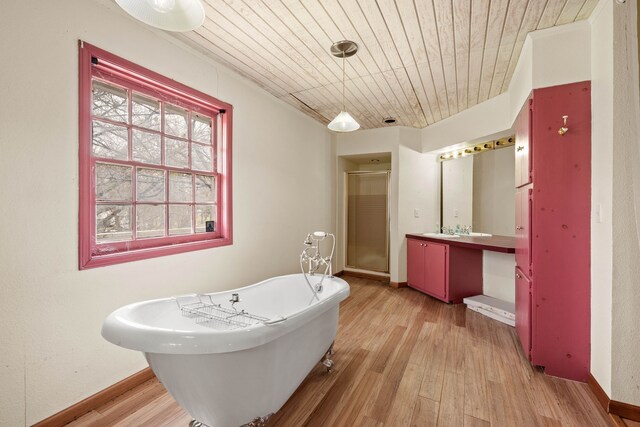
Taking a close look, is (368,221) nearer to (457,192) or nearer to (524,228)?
(457,192)

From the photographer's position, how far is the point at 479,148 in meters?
3.63

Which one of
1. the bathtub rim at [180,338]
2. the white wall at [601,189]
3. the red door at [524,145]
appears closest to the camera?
the bathtub rim at [180,338]

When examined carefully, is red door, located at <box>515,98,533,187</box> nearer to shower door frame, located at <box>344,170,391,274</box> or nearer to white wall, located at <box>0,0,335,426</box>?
shower door frame, located at <box>344,170,391,274</box>

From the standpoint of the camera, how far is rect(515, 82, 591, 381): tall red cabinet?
1.83 m

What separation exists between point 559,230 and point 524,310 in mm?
714

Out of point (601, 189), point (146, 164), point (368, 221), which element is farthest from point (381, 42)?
point (368, 221)

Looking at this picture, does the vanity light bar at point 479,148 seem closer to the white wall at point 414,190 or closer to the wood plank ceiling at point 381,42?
the white wall at point 414,190

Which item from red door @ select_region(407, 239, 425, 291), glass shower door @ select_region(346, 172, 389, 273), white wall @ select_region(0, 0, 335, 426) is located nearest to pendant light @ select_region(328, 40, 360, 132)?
white wall @ select_region(0, 0, 335, 426)

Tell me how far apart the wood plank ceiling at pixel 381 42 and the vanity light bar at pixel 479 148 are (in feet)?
1.92

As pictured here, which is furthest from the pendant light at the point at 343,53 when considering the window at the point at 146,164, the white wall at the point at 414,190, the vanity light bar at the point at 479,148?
the vanity light bar at the point at 479,148

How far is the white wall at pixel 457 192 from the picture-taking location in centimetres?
382

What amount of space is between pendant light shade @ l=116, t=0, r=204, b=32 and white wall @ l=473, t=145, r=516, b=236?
11.3 feet

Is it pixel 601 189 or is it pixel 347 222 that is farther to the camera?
pixel 347 222

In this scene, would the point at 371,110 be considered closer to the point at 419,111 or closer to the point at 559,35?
the point at 419,111
